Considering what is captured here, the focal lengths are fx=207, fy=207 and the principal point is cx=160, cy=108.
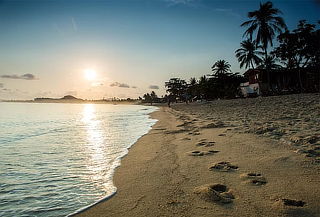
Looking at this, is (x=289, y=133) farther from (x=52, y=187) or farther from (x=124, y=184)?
(x=52, y=187)

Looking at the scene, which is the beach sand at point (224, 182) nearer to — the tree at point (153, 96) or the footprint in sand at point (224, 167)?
the footprint in sand at point (224, 167)

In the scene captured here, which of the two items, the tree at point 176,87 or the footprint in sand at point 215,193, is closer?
the footprint in sand at point 215,193

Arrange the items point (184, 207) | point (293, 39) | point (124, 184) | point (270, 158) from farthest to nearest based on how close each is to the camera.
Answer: point (293, 39)
point (270, 158)
point (124, 184)
point (184, 207)

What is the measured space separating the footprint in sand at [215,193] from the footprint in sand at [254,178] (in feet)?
1.38

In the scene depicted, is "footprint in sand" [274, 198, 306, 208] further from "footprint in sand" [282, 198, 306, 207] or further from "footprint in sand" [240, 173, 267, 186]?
"footprint in sand" [240, 173, 267, 186]

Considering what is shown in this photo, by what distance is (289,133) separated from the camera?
18.6ft

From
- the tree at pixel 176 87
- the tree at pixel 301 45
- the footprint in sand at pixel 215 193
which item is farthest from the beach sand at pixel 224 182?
the tree at pixel 176 87

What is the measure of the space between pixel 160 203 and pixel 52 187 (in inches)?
76.7

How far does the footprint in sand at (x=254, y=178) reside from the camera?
2.94 m

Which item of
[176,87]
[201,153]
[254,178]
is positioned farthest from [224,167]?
[176,87]

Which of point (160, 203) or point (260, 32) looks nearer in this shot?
point (160, 203)

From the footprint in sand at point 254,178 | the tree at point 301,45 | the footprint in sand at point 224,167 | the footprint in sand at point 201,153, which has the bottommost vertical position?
the footprint in sand at point 201,153

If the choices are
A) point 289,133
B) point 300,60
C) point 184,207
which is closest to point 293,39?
point 300,60

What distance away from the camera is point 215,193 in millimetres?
2680
